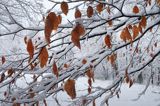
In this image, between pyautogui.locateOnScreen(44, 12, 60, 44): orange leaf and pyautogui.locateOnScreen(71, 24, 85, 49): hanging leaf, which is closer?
pyautogui.locateOnScreen(44, 12, 60, 44): orange leaf

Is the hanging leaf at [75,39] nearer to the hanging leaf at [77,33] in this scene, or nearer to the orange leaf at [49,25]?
the hanging leaf at [77,33]

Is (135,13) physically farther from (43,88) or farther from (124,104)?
(124,104)

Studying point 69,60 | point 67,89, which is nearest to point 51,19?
point 67,89

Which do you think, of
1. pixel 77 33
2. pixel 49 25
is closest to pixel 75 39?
pixel 77 33

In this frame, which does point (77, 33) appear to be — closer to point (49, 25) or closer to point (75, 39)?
point (75, 39)

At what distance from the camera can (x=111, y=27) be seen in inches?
110

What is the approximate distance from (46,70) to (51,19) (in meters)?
1.40

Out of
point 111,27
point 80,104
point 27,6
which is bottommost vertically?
point 80,104

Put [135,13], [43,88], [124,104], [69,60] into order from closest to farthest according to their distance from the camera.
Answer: [135,13]
[43,88]
[69,60]
[124,104]

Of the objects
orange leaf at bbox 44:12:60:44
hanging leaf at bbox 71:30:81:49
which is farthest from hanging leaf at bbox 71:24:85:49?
orange leaf at bbox 44:12:60:44

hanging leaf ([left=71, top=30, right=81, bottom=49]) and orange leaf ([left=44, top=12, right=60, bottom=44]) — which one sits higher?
orange leaf ([left=44, top=12, right=60, bottom=44])

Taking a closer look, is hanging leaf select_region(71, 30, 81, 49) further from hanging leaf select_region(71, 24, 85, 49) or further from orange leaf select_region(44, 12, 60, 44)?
orange leaf select_region(44, 12, 60, 44)

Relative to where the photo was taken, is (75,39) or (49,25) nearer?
(49,25)

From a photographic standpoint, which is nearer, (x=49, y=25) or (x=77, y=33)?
(x=49, y=25)
